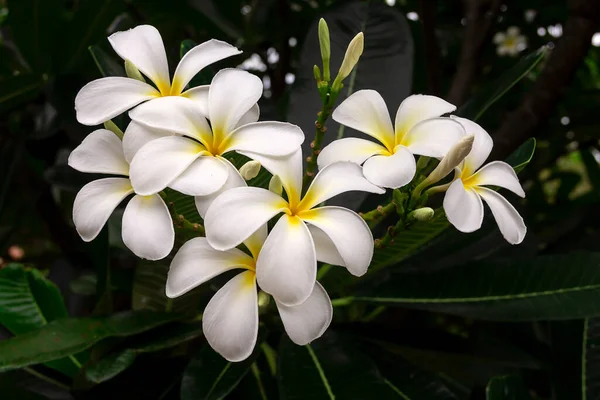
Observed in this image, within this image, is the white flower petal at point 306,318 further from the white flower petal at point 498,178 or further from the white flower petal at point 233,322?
the white flower petal at point 498,178

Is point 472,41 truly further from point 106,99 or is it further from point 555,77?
point 106,99

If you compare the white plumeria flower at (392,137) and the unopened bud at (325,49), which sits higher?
the unopened bud at (325,49)

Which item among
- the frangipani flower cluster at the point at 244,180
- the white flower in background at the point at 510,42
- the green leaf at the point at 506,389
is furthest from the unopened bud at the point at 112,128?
the white flower in background at the point at 510,42

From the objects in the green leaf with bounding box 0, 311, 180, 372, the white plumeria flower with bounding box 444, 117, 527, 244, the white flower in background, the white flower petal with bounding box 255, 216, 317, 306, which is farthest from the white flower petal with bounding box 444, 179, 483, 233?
the white flower in background

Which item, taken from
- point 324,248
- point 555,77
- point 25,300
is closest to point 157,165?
point 324,248

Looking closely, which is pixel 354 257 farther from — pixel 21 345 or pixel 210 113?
pixel 21 345

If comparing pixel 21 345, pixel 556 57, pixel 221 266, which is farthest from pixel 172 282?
pixel 556 57

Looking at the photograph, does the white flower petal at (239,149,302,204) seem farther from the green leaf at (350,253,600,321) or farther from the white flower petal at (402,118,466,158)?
the green leaf at (350,253,600,321)
